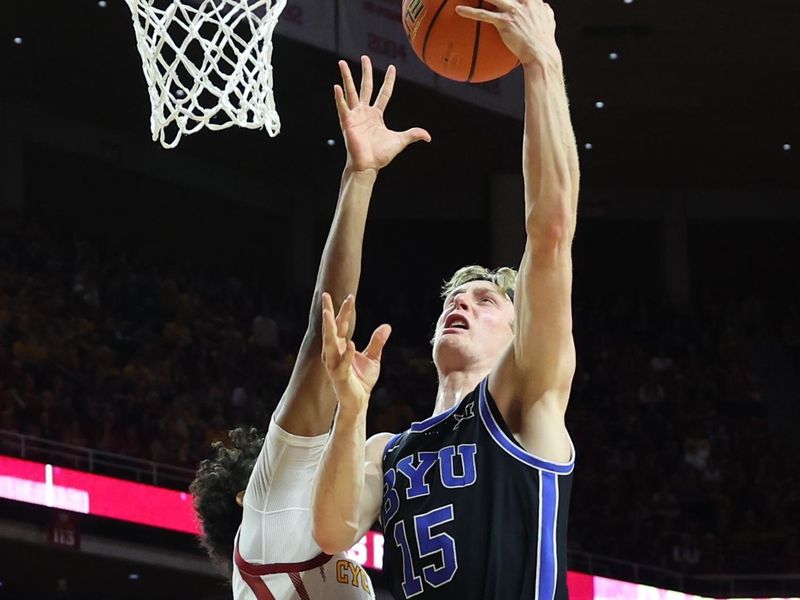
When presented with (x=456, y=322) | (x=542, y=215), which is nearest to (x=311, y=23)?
(x=456, y=322)

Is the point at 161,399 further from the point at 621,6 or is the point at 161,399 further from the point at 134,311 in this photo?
the point at 621,6

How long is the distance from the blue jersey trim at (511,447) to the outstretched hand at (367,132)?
69 centimetres

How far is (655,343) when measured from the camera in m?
13.3

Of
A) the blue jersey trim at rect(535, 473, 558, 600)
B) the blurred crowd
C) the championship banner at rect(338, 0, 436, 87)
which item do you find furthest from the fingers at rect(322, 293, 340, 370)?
the championship banner at rect(338, 0, 436, 87)

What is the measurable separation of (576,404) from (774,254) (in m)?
3.91

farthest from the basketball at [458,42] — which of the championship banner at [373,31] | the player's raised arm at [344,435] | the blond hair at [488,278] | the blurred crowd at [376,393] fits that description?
the blurred crowd at [376,393]

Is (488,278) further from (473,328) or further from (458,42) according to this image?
(458,42)

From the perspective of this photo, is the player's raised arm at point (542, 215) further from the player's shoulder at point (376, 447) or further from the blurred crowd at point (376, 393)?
the blurred crowd at point (376, 393)

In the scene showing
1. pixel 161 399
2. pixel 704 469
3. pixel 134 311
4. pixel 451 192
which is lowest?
pixel 704 469

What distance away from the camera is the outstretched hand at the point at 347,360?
230 centimetres

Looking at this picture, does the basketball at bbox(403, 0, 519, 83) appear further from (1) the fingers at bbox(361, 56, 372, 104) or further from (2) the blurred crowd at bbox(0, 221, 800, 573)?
(2) the blurred crowd at bbox(0, 221, 800, 573)

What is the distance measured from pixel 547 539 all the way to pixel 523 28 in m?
0.92

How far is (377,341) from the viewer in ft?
7.64

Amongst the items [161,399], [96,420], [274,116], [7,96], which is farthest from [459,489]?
A: [7,96]
